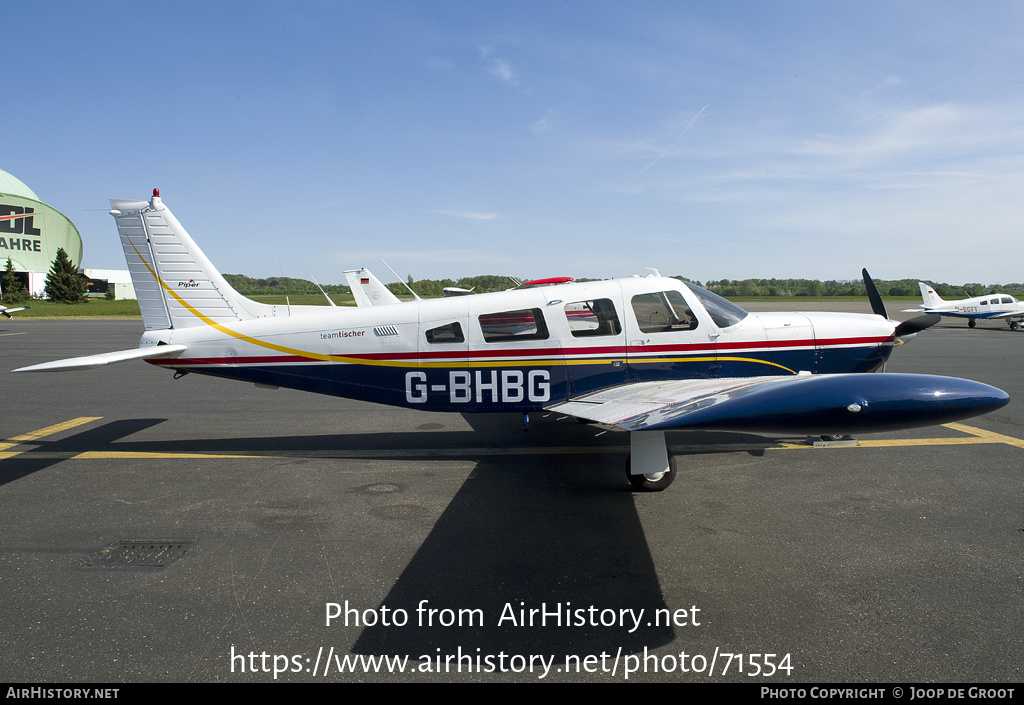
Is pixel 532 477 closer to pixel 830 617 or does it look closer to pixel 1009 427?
pixel 830 617

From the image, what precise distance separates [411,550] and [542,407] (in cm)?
260

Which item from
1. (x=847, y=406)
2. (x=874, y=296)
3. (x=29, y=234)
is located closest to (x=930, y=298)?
(x=874, y=296)

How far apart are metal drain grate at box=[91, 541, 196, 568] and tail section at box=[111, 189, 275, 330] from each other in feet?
11.0

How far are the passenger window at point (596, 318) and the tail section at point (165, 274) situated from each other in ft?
14.5

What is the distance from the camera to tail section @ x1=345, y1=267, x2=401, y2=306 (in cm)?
2162

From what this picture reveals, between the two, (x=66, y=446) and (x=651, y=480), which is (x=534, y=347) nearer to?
(x=651, y=480)

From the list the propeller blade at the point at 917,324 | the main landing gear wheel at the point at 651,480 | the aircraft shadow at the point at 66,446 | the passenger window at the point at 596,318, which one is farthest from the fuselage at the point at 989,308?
the aircraft shadow at the point at 66,446

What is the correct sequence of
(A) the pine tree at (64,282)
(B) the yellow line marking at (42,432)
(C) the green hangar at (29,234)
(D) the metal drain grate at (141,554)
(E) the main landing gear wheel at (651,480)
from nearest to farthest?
(D) the metal drain grate at (141,554), (E) the main landing gear wheel at (651,480), (B) the yellow line marking at (42,432), (A) the pine tree at (64,282), (C) the green hangar at (29,234)

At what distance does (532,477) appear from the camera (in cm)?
632

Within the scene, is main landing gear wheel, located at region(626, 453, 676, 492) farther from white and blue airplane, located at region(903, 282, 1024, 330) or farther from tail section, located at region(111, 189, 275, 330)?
white and blue airplane, located at region(903, 282, 1024, 330)

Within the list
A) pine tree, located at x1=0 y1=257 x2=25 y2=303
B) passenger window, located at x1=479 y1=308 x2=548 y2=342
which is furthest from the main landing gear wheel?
pine tree, located at x1=0 y1=257 x2=25 y2=303

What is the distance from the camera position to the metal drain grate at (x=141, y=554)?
14.3ft

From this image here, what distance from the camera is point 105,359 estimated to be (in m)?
6.18

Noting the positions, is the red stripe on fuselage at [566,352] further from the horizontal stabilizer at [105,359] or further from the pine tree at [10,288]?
the pine tree at [10,288]
